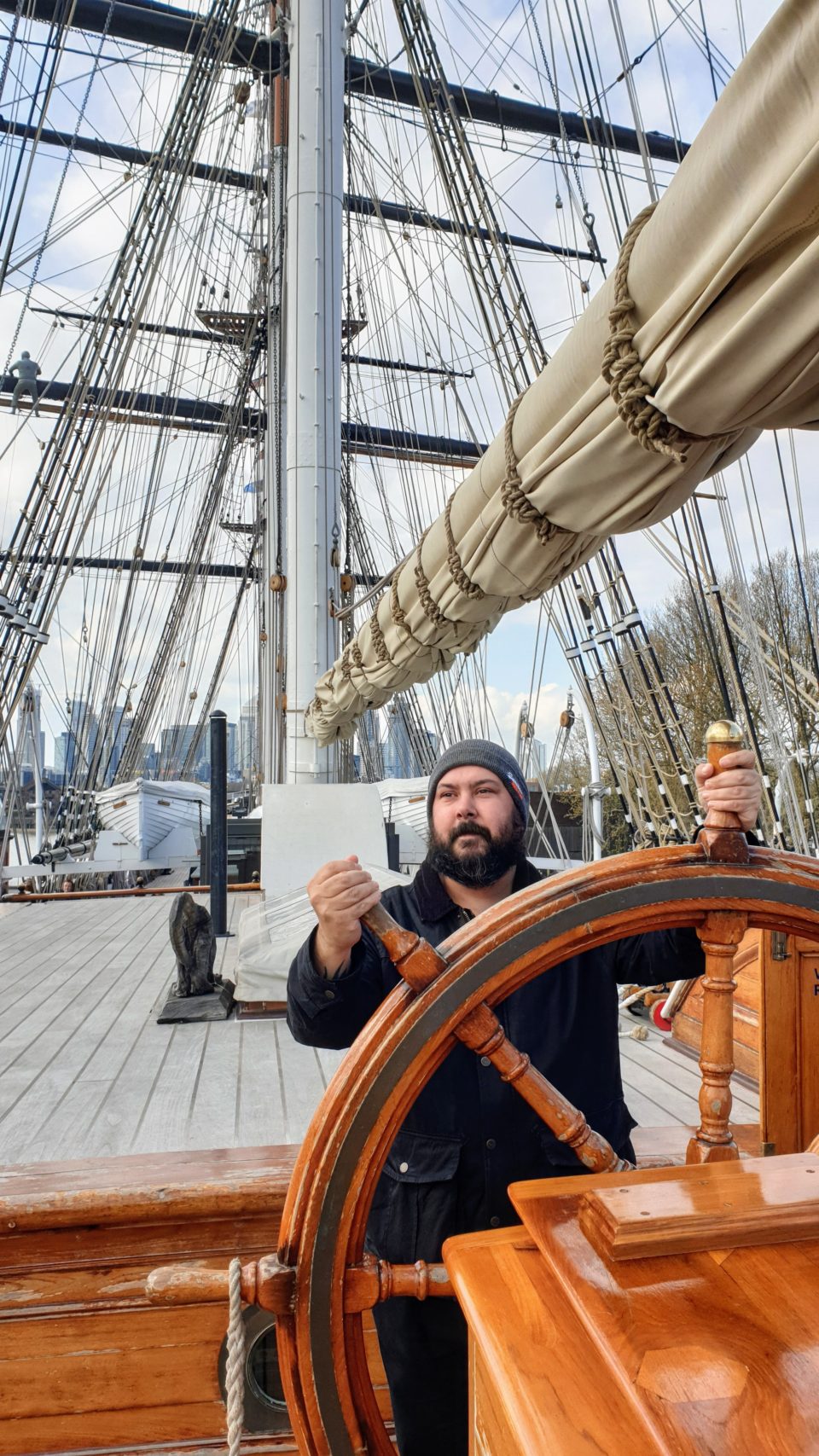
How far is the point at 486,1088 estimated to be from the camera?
4.29 ft

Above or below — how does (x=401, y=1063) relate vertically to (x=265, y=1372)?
above

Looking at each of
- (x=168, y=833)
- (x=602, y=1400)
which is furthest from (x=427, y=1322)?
(x=168, y=833)

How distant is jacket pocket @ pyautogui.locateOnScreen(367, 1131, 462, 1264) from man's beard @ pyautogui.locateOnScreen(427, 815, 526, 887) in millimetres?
421

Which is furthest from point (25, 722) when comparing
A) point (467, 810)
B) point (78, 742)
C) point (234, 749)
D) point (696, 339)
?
point (234, 749)

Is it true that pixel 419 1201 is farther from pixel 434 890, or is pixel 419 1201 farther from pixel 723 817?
pixel 723 817

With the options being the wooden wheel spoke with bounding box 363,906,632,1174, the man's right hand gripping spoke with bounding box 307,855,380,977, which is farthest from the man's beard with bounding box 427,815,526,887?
the wooden wheel spoke with bounding box 363,906,632,1174

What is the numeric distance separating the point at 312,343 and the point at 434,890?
4.97 meters

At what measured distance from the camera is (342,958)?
4.16 feet

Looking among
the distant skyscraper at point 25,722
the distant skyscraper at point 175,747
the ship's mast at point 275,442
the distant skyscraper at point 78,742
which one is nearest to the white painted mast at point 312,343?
the ship's mast at point 275,442

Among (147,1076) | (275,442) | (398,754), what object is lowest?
(147,1076)

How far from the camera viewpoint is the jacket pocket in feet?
4.17

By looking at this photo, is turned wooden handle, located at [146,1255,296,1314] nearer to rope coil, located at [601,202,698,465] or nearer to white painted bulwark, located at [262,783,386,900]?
rope coil, located at [601,202,698,465]

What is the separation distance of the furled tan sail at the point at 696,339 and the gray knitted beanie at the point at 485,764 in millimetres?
473

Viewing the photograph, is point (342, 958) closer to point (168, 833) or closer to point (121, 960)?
point (121, 960)
